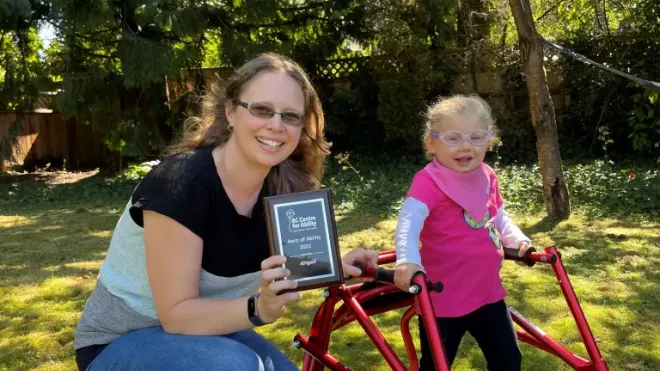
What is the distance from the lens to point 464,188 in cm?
281

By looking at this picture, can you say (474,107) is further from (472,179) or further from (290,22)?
(290,22)

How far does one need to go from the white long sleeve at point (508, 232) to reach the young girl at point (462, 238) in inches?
0.6

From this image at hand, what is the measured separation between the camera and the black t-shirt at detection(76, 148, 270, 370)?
2.03 metres

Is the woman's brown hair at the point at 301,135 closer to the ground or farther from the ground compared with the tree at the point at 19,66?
closer to the ground

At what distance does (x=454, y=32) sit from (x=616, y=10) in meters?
2.67

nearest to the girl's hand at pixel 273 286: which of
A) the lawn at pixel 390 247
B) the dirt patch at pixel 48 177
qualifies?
the lawn at pixel 390 247

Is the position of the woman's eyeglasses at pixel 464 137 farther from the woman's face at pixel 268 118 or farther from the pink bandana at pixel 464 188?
the woman's face at pixel 268 118

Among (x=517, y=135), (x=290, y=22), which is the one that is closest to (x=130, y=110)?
A: (x=290, y=22)

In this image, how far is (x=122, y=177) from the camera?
39.1ft

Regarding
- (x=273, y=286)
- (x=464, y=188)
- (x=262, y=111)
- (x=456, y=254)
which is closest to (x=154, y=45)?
(x=464, y=188)

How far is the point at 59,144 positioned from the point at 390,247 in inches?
431

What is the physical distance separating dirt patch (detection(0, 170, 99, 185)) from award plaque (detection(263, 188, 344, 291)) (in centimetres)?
1183

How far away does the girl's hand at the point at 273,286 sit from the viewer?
1.82m

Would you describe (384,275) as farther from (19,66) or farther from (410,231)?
(19,66)
